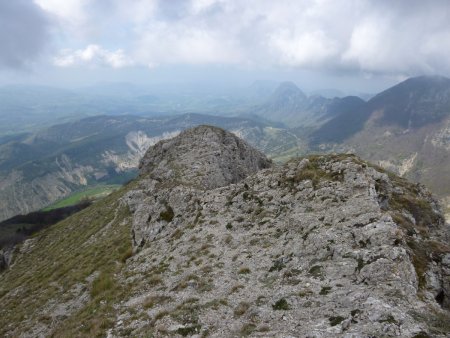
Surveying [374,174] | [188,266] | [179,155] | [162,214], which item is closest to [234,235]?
[188,266]

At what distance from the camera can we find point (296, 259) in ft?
91.3

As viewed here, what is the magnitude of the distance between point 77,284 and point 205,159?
43.1 m

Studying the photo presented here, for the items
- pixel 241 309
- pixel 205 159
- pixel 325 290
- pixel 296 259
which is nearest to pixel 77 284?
pixel 241 309

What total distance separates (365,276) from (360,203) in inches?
407

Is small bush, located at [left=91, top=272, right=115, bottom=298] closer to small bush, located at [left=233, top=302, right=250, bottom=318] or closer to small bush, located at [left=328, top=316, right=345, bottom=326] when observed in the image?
small bush, located at [left=233, top=302, right=250, bottom=318]

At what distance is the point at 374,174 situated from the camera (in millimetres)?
40469

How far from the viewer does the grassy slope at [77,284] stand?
30425mm

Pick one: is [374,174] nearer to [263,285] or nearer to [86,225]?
[263,285]

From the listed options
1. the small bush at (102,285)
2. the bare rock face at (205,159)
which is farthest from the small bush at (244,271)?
the bare rock face at (205,159)

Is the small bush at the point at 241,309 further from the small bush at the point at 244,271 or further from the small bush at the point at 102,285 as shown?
the small bush at the point at 102,285

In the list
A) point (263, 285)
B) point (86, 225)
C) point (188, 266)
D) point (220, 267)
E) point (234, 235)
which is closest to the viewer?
point (263, 285)

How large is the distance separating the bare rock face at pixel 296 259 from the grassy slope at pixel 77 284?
2913 millimetres

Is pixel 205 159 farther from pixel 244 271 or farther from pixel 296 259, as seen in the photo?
pixel 296 259

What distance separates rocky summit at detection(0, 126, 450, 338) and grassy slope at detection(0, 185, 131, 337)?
25 centimetres
